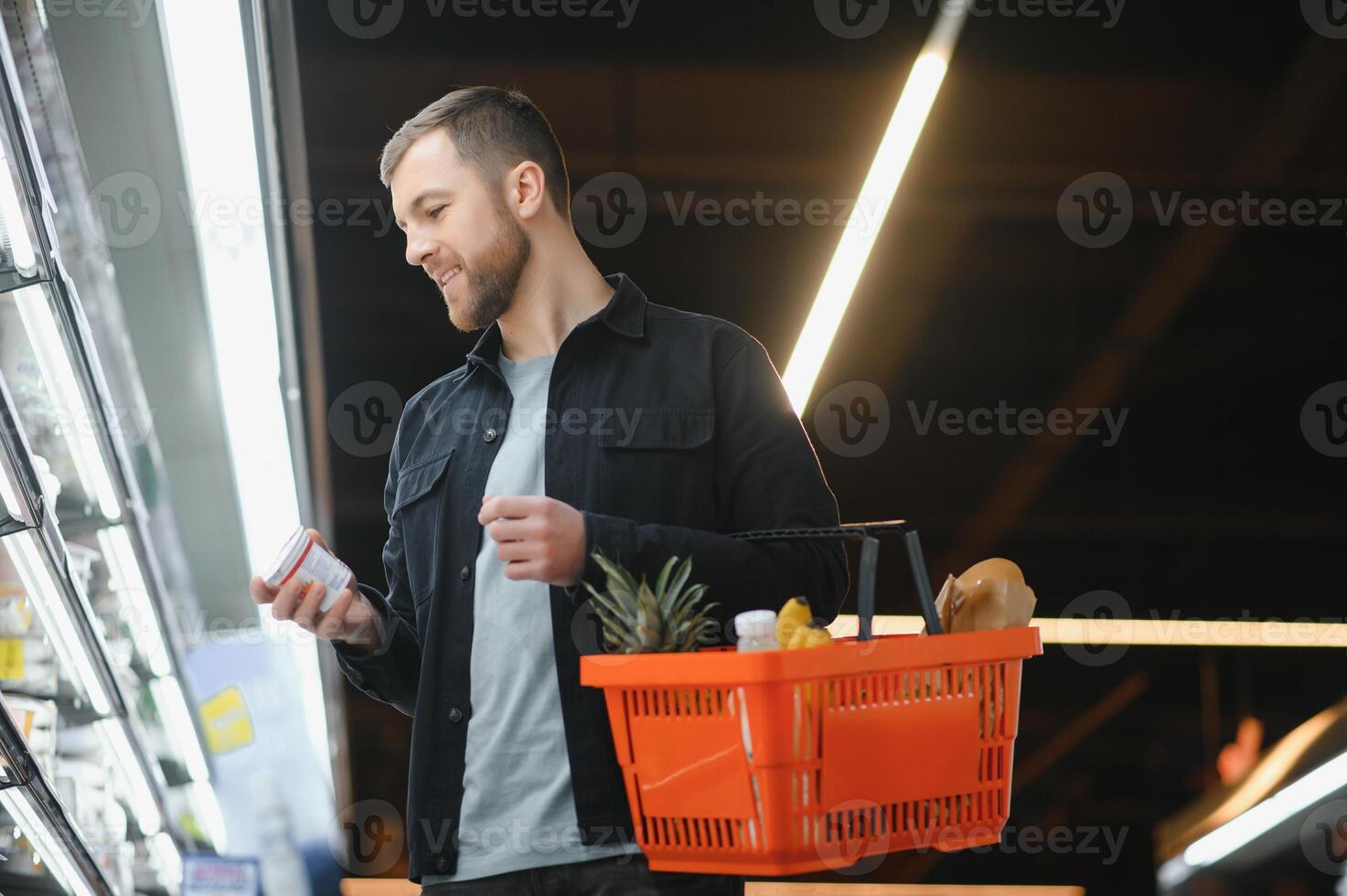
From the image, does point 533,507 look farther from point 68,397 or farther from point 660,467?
point 68,397

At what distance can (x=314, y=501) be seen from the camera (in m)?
4.63

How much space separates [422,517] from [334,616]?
231mm

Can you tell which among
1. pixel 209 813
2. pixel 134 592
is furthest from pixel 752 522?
pixel 209 813

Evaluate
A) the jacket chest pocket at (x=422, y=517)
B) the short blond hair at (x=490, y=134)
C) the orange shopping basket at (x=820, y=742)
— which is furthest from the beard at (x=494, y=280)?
the orange shopping basket at (x=820, y=742)

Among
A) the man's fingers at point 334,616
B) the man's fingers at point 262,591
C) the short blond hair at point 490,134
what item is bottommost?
the man's fingers at point 334,616

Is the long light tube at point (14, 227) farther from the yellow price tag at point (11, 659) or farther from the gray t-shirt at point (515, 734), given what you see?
the gray t-shirt at point (515, 734)

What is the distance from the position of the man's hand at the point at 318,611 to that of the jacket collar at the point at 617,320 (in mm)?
419

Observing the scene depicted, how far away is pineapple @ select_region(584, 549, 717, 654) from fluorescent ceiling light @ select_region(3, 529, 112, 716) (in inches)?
59.1

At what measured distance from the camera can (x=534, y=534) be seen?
5.26 ft

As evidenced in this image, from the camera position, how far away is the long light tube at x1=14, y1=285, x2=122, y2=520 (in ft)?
8.98

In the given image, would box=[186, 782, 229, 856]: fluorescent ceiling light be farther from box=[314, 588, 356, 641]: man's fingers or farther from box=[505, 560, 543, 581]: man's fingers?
box=[505, 560, 543, 581]: man's fingers

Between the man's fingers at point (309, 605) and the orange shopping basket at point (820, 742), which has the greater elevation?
the man's fingers at point (309, 605)

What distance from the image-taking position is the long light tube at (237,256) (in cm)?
308

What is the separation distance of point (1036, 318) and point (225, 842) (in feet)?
15.8
